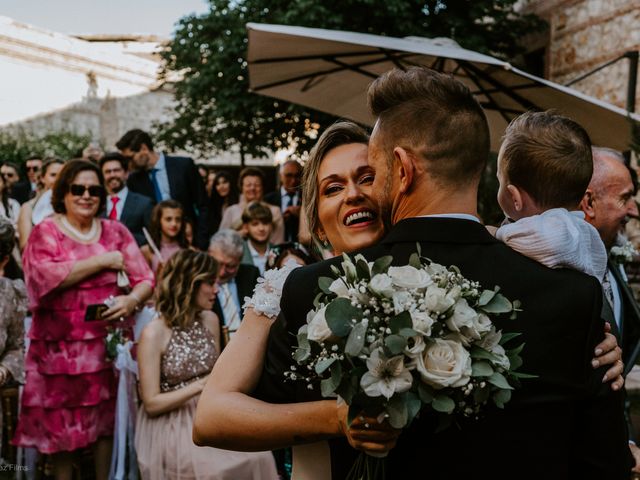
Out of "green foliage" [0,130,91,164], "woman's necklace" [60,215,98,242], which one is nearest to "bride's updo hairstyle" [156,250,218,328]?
"woman's necklace" [60,215,98,242]

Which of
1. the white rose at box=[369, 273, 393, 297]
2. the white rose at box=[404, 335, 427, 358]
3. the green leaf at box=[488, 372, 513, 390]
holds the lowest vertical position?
the green leaf at box=[488, 372, 513, 390]

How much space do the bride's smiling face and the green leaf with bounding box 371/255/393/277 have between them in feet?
1.94

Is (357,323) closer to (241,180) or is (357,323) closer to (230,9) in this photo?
(241,180)

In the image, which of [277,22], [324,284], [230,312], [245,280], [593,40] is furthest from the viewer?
[277,22]

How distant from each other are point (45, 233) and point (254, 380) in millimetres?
3727

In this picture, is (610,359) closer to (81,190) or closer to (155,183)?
(81,190)

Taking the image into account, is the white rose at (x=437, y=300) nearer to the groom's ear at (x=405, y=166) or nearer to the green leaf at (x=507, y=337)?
the green leaf at (x=507, y=337)

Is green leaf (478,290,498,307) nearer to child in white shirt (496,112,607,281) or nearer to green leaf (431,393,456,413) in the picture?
green leaf (431,393,456,413)

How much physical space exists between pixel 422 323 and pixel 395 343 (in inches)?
3.0

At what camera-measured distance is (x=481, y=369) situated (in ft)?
4.98

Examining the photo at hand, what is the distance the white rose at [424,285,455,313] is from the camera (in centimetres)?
149

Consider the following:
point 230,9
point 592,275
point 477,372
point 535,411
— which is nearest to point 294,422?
point 477,372

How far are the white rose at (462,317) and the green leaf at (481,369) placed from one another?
0.19ft

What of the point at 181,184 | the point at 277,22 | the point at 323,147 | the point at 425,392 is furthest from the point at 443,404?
the point at 277,22
